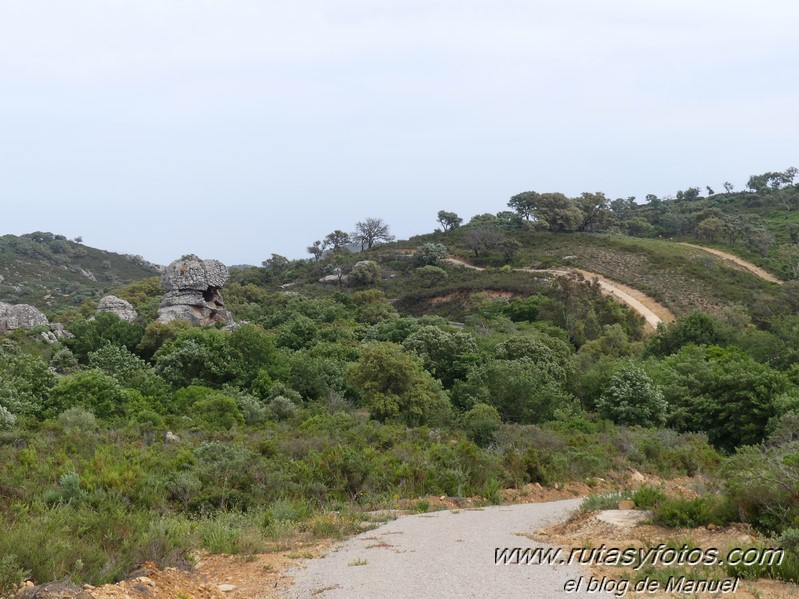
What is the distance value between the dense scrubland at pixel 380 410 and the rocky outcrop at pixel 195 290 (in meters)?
2.59

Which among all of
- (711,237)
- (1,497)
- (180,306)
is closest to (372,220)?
(711,237)

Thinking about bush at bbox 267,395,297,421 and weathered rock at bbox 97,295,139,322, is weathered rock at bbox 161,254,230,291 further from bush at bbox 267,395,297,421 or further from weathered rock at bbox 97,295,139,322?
bush at bbox 267,395,297,421

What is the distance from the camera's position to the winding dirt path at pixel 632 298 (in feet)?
160

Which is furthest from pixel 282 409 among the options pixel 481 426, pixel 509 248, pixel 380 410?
pixel 509 248

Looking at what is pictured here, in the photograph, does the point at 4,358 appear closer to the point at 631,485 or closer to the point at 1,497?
the point at 1,497

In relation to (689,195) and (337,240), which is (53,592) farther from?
(689,195)

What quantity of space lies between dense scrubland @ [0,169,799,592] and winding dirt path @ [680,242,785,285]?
1.59 metres

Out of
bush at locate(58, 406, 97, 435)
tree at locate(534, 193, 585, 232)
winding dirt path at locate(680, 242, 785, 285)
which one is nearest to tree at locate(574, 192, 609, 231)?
tree at locate(534, 193, 585, 232)

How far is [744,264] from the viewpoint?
210 feet

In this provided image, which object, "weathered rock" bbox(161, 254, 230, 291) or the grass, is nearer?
the grass

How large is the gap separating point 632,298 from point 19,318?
4330 cm

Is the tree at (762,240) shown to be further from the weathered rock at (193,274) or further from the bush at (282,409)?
the bush at (282,409)

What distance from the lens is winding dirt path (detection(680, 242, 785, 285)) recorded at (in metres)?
59.0

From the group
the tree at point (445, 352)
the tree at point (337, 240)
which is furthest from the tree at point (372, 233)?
the tree at point (445, 352)
